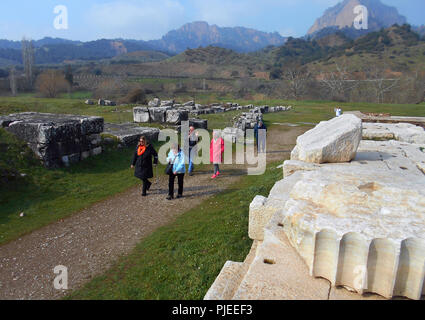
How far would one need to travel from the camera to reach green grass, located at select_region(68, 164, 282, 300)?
471cm

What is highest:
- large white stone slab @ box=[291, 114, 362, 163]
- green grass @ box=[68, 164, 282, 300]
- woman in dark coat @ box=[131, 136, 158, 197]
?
large white stone slab @ box=[291, 114, 362, 163]

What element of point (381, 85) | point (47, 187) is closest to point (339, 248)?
point (47, 187)

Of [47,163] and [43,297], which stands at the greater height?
[47,163]

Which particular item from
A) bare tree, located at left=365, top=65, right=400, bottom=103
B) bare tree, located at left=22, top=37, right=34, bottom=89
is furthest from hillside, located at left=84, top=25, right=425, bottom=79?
bare tree, located at left=22, top=37, right=34, bottom=89

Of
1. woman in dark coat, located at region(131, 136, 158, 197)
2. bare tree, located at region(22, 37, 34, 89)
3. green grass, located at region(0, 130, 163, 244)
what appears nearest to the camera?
green grass, located at region(0, 130, 163, 244)

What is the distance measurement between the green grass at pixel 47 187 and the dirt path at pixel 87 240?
0.41 metres

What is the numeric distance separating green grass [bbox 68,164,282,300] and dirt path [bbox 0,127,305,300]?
12.6 inches

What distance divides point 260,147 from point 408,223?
10.5 meters

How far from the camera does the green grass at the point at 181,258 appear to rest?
471 cm

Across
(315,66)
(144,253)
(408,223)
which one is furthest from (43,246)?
(315,66)

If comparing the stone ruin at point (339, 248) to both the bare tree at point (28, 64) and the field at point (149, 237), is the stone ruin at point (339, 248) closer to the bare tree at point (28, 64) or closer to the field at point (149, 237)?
the field at point (149, 237)

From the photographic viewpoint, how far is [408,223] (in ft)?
10.8

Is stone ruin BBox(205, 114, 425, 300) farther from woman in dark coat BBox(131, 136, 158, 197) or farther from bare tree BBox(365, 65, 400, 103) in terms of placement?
bare tree BBox(365, 65, 400, 103)

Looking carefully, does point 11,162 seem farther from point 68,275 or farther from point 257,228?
point 257,228
